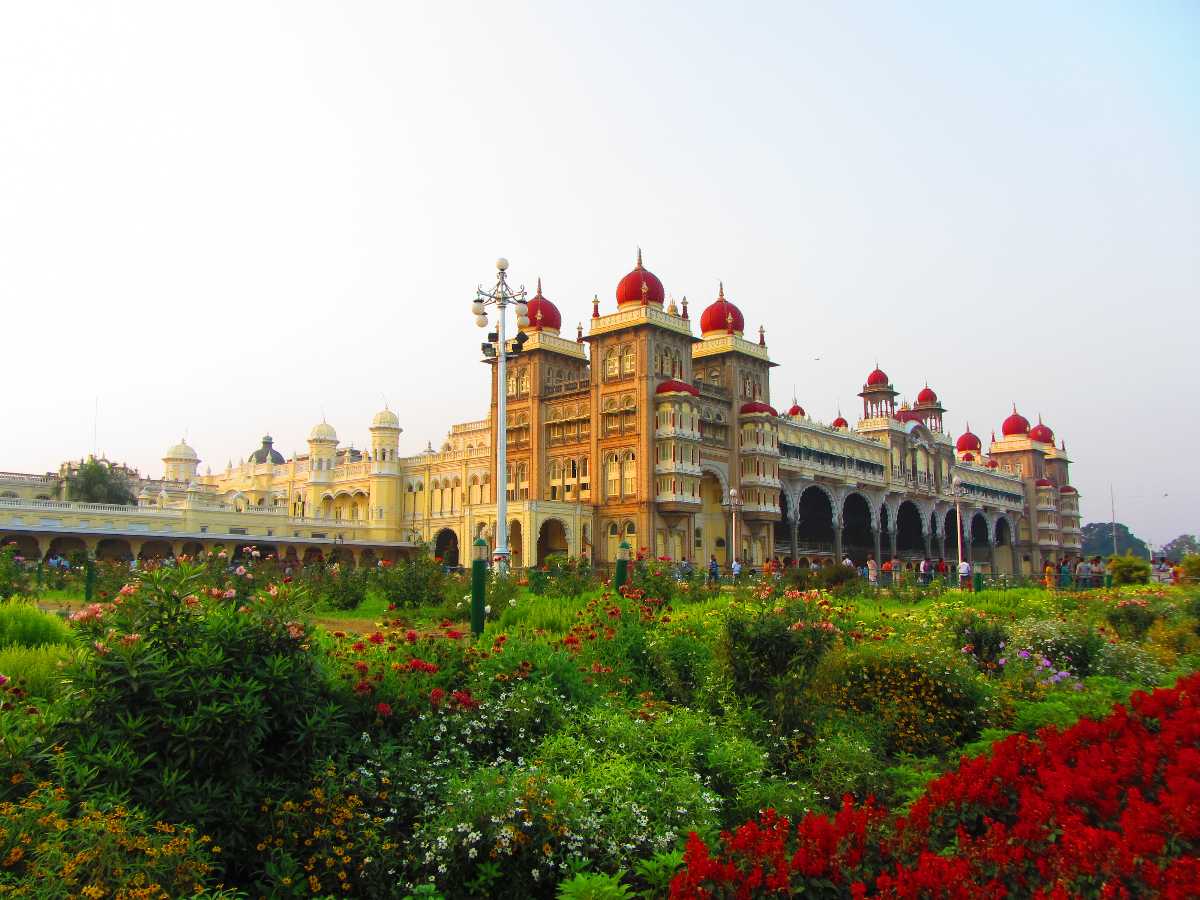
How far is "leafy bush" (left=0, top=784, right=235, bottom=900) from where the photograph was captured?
4441mm

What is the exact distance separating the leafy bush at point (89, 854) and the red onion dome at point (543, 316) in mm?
47106

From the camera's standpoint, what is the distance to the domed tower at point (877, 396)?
71250 millimetres

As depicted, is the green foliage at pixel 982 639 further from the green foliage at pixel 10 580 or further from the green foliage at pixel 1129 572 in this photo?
the green foliage at pixel 1129 572

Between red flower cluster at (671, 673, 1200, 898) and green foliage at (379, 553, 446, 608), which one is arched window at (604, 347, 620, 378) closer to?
green foliage at (379, 553, 446, 608)

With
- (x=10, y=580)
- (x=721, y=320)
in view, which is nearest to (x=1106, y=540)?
(x=721, y=320)

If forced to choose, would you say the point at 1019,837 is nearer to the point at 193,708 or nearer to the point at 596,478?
the point at 193,708

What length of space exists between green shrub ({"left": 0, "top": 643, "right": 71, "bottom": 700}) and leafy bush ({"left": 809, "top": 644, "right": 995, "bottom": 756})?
6501 mm

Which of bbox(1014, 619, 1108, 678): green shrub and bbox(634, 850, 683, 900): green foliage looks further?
bbox(1014, 619, 1108, 678): green shrub

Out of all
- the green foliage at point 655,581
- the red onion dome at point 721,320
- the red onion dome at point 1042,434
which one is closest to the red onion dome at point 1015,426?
the red onion dome at point 1042,434

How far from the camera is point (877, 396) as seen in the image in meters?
71.9

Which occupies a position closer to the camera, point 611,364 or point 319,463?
point 611,364

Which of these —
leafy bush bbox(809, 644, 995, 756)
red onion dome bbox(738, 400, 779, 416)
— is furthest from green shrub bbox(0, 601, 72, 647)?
red onion dome bbox(738, 400, 779, 416)

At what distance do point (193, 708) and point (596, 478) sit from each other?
136ft

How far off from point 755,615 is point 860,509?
62990 mm
